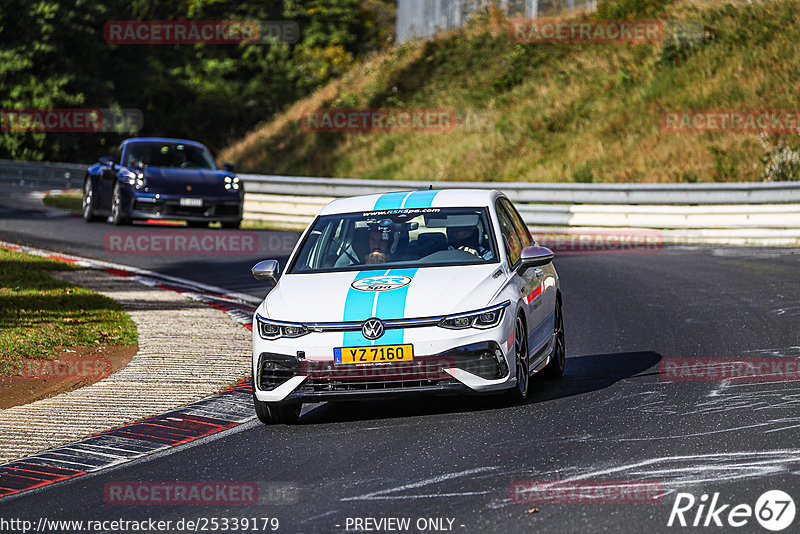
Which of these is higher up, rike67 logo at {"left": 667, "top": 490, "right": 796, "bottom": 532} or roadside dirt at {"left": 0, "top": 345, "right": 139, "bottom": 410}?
rike67 logo at {"left": 667, "top": 490, "right": 796, "bottom": 532}

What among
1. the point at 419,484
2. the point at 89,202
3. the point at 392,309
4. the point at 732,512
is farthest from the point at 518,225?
the point at 89,202

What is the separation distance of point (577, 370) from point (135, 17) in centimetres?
5194

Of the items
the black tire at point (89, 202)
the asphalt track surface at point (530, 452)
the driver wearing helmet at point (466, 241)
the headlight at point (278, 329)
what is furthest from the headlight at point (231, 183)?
the headlight at point (278, 329)

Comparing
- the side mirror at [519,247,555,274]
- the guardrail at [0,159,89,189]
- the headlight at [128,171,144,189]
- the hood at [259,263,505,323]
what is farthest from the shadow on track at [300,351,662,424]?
the guardrail at [0,159,89,189]

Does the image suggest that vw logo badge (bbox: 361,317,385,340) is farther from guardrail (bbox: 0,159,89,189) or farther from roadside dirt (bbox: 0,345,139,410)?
guardrail (bbox: 0,159,89,189)

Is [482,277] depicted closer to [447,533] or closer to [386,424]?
[386,424]

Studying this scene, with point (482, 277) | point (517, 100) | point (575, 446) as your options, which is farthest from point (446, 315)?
point (517, 100)

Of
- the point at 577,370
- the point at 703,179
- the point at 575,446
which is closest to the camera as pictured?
the point at 575,446

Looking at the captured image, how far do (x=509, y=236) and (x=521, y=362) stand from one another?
1426 mm

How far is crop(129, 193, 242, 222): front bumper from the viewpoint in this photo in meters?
23.3

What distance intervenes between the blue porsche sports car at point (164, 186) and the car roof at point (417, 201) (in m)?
13.5

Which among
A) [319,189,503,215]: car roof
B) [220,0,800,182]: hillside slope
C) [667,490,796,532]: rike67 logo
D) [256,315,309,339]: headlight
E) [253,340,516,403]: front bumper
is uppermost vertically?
[220,0,800,182]: hillside slope

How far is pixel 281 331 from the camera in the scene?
8.62 m

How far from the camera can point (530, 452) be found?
7316 mm
